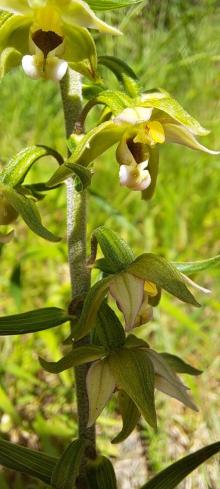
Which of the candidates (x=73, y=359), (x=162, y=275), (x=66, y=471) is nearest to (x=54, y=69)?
(x=162, y=275)

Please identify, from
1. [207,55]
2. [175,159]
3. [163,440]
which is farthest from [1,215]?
[175,159]

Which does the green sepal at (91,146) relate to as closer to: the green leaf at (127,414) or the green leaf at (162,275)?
the green leaf at (162,275)

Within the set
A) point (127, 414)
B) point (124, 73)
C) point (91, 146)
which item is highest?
point (124, 73)

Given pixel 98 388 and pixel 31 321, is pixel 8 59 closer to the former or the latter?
pixel 31 321

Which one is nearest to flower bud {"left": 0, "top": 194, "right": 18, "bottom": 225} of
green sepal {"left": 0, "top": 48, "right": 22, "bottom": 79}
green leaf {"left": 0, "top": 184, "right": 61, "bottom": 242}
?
green leaf {"left": 0, "top": 184, "right": 61, "bottom": 242}

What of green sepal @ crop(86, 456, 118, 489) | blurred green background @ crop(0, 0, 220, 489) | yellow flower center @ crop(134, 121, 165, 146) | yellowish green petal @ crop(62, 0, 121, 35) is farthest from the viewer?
blurred green background @ crop(0, 0, 220, 489)

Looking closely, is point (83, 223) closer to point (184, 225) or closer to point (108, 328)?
point (108, 328)

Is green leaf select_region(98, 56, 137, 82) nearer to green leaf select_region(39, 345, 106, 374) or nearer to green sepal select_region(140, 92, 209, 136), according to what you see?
green sepal select_region(140, 92, 209, 136)
